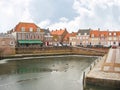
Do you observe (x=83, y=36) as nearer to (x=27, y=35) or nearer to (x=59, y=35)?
(x=59, y=35)

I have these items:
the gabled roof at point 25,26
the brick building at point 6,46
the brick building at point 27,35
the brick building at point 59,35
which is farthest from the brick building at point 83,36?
the brick building at point 6,46

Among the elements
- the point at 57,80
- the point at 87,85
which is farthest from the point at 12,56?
the point at 87,85

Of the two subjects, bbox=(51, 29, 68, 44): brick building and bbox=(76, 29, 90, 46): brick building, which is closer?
bbox=(76, 29, 90, 46): brick building

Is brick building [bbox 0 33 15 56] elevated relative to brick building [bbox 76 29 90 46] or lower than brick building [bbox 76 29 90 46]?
lower

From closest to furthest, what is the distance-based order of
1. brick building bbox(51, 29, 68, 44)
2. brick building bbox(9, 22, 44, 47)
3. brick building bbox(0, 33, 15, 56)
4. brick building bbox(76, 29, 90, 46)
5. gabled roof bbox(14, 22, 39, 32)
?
brick building bbox(0, 33, 15, 56) < brick building bbox(9, 22, 44, 47) < gabled roof bbox(14, 22, 39, 32) < brick building bbox(76, 29, 90, 46) < brick building bbox(51, 29, 68, 44)

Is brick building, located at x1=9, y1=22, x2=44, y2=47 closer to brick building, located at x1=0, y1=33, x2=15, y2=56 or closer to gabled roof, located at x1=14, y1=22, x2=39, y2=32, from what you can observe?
gabled roof, located at x1=14, y1=22, x2=39, y2=32

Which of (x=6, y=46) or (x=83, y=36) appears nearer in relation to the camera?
(x=6, y=46)

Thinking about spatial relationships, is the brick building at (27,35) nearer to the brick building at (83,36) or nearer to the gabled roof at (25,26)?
the gabled roof at (25,26)

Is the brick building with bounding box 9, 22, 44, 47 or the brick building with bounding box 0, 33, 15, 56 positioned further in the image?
the brick building with bounding box 9, 22, 44, 47

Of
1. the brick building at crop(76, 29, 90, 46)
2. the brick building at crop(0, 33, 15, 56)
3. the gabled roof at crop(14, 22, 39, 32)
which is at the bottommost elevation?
the brick building at crop(0, 33, 15, 56)

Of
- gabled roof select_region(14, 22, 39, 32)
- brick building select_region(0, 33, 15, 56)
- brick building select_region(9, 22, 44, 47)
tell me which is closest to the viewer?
brick building select_region(0, 33, 15, 56)

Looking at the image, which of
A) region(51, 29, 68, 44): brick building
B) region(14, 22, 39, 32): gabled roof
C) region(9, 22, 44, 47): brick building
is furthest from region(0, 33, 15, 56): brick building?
region(51, 29, 68, 44): brick building

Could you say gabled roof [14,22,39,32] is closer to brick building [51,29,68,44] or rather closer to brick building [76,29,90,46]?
brick building [51,29,68,44]

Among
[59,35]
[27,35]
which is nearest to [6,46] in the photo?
[27,35]
